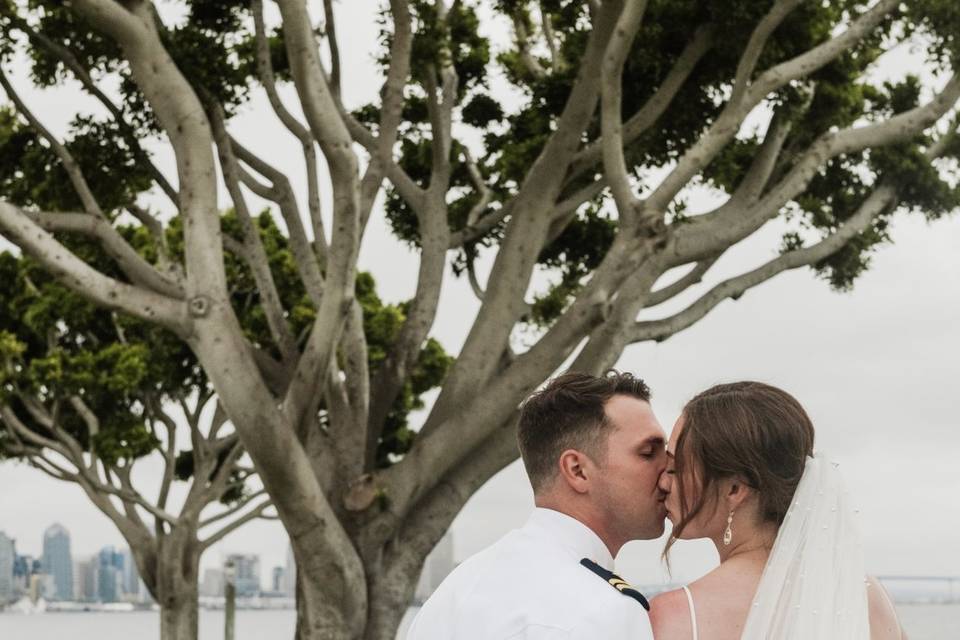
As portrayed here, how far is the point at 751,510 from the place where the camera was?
10.6 ft

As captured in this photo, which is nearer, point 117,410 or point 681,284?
point 681,284

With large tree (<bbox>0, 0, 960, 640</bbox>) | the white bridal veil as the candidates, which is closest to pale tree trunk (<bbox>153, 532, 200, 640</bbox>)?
large tree (<bbox>0, 0, 960, 640</bbox>)

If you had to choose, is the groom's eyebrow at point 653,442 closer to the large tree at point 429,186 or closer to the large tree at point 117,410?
the large tree at point 429,186

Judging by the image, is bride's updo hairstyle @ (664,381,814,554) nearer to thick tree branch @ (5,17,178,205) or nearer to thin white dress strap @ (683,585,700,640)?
thin white dress strap @ (683,585,700,640)

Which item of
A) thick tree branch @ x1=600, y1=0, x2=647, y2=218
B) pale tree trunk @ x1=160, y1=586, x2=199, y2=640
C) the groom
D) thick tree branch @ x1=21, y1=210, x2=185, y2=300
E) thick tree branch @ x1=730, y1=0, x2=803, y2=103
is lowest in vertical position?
the groom

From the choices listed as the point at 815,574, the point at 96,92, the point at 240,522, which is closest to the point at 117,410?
the point at 240,522

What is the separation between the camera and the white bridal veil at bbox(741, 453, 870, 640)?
10.4 ft

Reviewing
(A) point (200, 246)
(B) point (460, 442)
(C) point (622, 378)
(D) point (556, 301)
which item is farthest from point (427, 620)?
(D) point (556, 301)

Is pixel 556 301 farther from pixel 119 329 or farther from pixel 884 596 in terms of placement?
pixel 884 596

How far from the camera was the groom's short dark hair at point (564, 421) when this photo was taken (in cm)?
312

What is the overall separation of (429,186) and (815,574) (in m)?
10.7

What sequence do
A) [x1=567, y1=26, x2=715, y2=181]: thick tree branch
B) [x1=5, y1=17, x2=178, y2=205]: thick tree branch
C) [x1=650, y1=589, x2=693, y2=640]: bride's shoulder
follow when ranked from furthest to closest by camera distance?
1. [x1=5, y1=17, x2=178, y2=205]: thick tree branch
2. [x1=567, y1=26, x2=715, y2=181]: thick tree branch
3. [x1=650, y1=589, x2=693, y2=640]: bride's shoulder

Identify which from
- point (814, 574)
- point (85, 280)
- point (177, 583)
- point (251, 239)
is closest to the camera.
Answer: point (814, 574)

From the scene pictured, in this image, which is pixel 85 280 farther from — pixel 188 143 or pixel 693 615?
pixel 693 615
